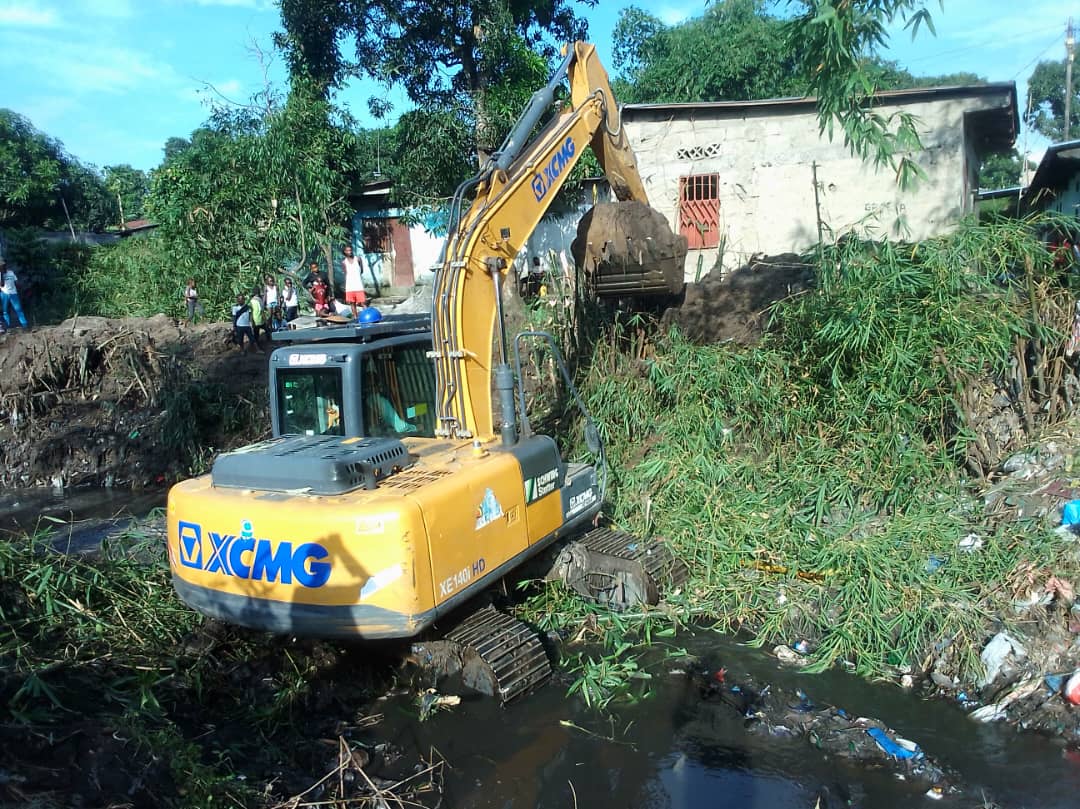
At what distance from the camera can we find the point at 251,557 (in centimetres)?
404

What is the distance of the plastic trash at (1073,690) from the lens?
405 cm

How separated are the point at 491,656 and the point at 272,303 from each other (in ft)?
A: 34.1

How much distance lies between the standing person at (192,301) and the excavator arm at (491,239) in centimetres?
1093

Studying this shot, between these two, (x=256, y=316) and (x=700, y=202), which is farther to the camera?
(x=700, y=202)

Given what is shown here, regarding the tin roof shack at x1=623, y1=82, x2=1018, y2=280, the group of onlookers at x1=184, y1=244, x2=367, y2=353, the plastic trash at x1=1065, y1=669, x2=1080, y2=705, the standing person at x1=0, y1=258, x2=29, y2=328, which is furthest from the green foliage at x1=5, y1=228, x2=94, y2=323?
the plastic trash at x1=1065, y1=669, x2=1080, y2=705

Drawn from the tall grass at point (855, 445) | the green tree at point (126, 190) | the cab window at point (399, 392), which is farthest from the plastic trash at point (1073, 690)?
the green tree at point (126, 190)

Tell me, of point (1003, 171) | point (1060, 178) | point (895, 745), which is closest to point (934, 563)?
point (895, 745)

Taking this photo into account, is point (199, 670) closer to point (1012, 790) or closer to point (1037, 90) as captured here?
point (1012, 790)

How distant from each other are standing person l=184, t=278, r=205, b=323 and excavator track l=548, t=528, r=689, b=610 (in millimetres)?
11820

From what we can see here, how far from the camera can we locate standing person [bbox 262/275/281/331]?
42.3 ft

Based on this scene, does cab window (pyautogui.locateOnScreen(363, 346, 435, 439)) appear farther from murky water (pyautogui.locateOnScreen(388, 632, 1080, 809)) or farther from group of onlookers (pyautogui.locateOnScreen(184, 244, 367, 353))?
group of onlookers (pyautogui.locateOnScreen(184, 244, 367, 353))

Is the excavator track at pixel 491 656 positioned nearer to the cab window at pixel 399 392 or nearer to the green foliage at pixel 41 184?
the cab window at pixel 399 392

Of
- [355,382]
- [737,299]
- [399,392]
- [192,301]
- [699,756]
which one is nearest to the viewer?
[699,756]

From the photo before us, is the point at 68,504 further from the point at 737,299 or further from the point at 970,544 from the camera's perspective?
the point at 970,544
